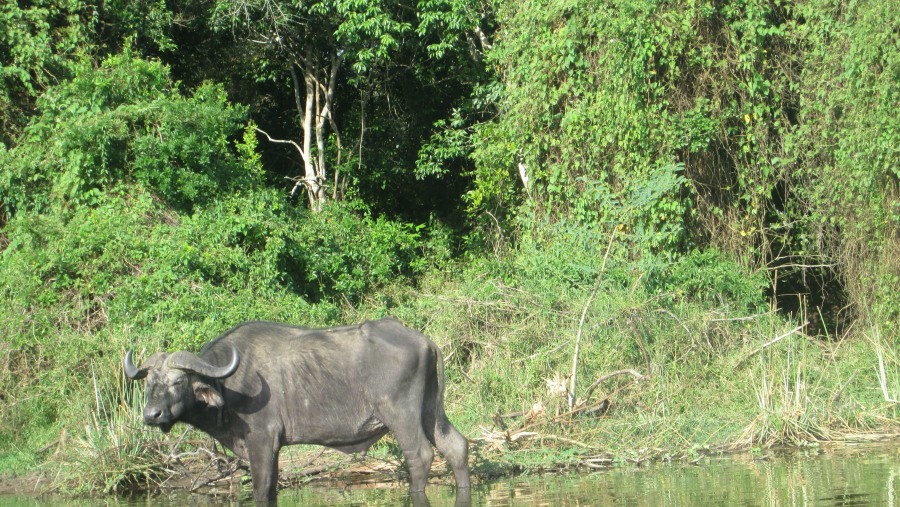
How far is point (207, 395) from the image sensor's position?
8.23 meters

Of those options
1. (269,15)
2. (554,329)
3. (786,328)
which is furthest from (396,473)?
(269,15)

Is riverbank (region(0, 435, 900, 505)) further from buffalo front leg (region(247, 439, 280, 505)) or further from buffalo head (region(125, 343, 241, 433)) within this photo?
buffalo head (region(125, 343, 241, 433))

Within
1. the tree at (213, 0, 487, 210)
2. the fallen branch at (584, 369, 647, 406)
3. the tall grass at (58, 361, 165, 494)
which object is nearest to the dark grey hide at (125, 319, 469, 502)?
the tall grass at (58, 361, 165, 494)

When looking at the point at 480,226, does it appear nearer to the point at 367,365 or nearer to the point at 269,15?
the point at 269,15

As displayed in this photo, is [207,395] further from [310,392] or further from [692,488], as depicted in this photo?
[692,488]

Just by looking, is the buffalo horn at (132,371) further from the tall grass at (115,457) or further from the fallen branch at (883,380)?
the fallen branch at (883,380)

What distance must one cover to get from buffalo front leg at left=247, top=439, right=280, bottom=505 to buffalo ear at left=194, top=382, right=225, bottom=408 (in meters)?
0.45

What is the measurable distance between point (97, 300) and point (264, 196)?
3033 mm

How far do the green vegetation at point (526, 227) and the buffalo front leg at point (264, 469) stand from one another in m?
1.65

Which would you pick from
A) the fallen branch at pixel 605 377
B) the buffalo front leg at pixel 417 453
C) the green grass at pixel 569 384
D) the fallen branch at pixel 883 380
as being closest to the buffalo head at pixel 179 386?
the buffalo front leg at pixel 417 453

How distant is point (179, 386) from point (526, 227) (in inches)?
341

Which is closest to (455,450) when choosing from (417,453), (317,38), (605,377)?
(417,453)

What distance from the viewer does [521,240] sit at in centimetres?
1680

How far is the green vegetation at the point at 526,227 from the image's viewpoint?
36.1ft
